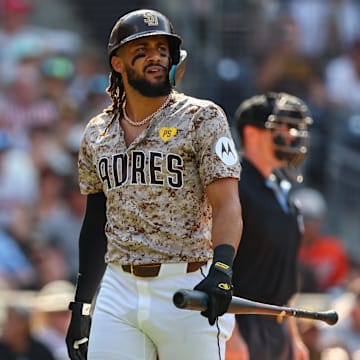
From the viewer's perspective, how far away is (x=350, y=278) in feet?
33.1

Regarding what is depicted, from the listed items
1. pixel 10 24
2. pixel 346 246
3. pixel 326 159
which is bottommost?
pixel 346 246

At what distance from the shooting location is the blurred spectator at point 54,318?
850cm

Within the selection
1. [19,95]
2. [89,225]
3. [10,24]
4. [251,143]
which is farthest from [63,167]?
[89,225]

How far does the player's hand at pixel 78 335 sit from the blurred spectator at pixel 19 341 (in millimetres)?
3285

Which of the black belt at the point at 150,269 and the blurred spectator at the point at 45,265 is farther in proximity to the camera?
the blurred spectator at the point at 45,265

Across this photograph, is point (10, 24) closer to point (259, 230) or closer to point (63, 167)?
point (63, 167)

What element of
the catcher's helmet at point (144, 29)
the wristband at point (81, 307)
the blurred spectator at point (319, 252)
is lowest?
the blurred spectator at point (319, 252)

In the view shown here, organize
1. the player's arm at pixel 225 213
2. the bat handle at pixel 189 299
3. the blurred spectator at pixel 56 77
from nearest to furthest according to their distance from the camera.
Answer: the bat handle at pixel 189 299 → the player's arm at pixel 225 213 → the blurred spectator at pixel 56 77

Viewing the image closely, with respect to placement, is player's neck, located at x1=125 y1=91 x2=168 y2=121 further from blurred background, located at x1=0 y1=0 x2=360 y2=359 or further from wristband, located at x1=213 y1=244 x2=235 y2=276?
blurred background, located at x1=0 y1=0 x2=360 y2=359

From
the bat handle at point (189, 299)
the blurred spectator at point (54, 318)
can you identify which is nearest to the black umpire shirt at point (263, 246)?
the bat handle at point (189, 299)

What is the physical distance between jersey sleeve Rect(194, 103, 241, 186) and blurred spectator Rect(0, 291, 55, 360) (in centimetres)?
395

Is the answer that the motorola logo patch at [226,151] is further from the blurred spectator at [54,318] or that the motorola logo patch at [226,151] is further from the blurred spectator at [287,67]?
the blurred spectator at [287,67]

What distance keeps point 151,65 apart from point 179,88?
7.63 m

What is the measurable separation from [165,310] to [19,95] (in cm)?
698
